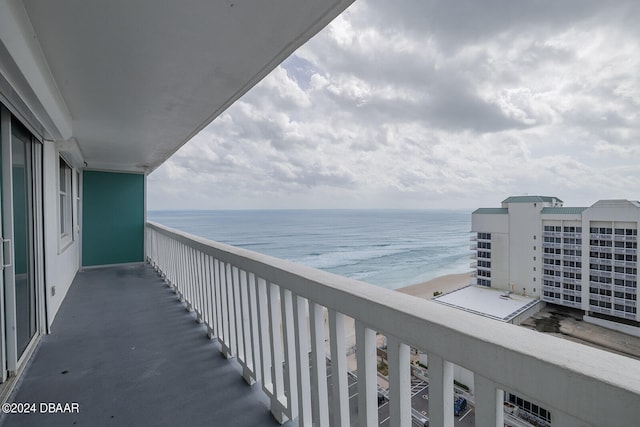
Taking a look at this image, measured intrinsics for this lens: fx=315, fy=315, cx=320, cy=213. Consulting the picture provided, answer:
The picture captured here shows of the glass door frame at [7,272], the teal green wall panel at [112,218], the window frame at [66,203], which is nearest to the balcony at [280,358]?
the glass door frame at [7,272]

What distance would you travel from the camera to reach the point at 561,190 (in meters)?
1.42

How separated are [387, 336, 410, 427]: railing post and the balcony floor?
912 mm

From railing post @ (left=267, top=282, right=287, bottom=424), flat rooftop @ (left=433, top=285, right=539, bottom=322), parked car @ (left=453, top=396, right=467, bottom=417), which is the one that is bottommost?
railing post @ (left=267, top=282, right=287, bottom=424)

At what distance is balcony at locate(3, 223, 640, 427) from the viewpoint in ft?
1.75

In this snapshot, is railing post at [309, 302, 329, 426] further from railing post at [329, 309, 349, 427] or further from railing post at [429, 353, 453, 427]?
railing post at [429, 353, 453, 427]

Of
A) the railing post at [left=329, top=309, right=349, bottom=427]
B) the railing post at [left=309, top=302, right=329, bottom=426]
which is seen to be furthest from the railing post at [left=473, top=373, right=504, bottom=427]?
the railing post at [left=309, top=302, right=329, bottom=426]

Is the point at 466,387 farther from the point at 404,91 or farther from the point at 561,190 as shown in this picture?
the point at 404,91

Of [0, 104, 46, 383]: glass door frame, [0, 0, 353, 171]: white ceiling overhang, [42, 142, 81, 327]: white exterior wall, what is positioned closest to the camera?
[0, 0, 353, 171]: white ceiling overhang

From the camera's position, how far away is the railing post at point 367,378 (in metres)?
0.92

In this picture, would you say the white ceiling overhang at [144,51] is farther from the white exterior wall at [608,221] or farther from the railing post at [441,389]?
the railing post at [441,389]

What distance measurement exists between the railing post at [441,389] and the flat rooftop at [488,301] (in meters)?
0.25

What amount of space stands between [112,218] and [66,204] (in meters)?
1.52

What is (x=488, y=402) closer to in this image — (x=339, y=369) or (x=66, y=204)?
(x=339, y=369)

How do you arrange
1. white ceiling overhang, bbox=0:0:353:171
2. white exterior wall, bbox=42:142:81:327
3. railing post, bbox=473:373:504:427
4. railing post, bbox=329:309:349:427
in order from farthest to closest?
white exterior wall, bbox=42:142:81:327, white ceiling overhang, bbox=0:0:353:171, railing post, bbox=329:309:349:427, railing post, bbox=473:373:504:427
